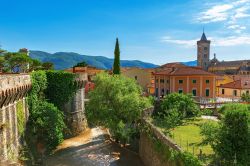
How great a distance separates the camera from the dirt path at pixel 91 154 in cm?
3013

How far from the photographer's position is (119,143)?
3747cm

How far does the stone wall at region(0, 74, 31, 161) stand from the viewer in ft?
75.8

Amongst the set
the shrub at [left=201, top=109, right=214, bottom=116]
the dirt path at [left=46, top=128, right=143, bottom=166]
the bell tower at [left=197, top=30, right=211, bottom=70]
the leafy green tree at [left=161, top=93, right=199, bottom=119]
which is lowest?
the dirt path at [left=46, top=128, right=143, bottom=166]

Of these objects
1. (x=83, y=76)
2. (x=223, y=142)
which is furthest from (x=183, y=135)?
(x=83, y=76)

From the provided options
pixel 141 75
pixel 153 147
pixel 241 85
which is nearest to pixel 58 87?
pixel 153 147

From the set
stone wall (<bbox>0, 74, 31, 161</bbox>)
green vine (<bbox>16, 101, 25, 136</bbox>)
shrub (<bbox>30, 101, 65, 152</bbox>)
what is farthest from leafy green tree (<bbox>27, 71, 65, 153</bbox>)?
stone wall (<bbox>0, 74, 31, 161</bbox>)

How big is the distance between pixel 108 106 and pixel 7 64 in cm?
3301

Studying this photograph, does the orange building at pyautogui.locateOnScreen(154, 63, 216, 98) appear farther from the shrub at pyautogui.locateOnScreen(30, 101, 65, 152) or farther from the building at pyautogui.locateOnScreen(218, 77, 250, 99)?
the shrub at pyautogui.locateOnScreen(30, 101, 65, 152)

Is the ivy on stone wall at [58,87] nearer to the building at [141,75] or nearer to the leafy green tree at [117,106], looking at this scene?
the leafy green tree at [117,106]

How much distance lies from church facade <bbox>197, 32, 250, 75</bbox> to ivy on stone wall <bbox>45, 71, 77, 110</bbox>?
98.7 meters

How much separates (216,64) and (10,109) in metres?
133

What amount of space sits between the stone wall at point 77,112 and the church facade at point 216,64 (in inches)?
3712

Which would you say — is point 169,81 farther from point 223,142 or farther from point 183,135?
point 223,142

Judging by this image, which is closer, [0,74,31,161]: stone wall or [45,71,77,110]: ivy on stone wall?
[0,74,31,161]: stone wall
